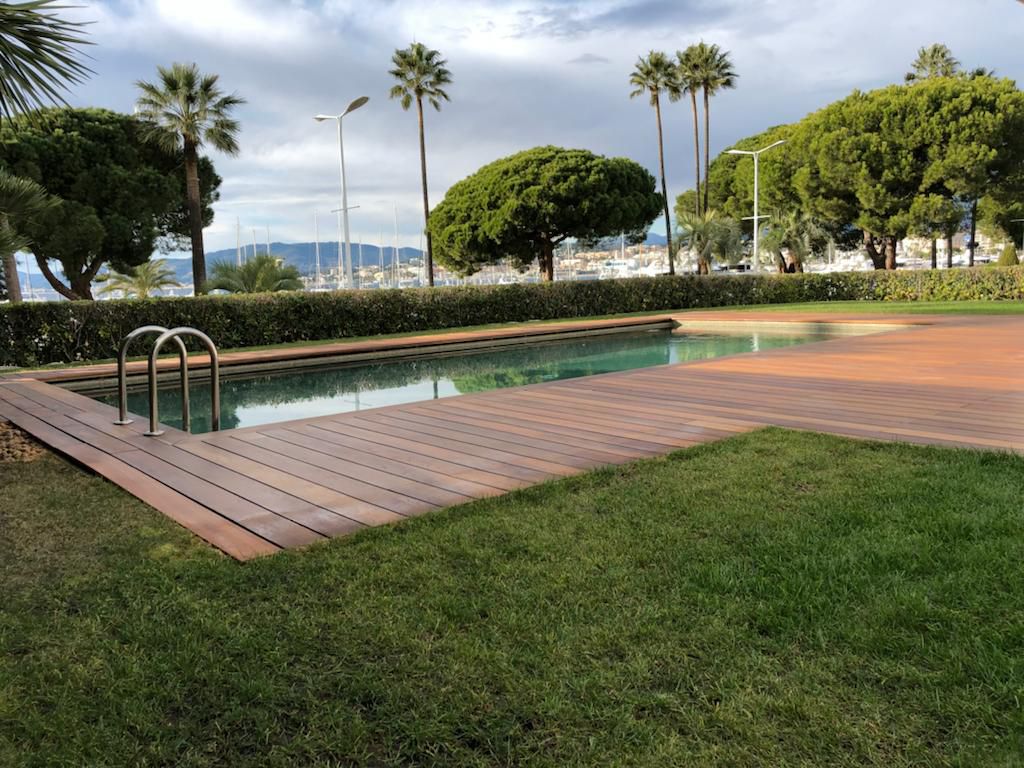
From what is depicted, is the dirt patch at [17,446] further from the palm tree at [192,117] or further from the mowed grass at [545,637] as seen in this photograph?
the palm tree at [192,117]

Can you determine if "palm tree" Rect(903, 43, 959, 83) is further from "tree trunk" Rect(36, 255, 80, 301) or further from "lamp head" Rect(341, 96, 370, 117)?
"tree trunk" Rect(36, 255, 80, 301)

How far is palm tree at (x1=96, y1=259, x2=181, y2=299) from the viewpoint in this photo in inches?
982

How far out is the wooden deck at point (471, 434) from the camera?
354 centimetres

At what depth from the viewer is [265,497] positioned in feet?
11.9

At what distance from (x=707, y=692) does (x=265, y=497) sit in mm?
2399

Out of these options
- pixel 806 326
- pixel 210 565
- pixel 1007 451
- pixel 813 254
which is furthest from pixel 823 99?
pixel 210 565

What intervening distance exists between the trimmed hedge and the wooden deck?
4.12m

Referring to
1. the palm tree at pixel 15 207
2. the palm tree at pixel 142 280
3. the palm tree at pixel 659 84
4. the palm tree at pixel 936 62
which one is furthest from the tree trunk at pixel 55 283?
the palm tree at pixel 936 62

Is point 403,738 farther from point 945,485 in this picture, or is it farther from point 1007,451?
point 1007,451

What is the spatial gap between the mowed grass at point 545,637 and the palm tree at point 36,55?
3.03m

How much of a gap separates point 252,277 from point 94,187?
774 centimetres

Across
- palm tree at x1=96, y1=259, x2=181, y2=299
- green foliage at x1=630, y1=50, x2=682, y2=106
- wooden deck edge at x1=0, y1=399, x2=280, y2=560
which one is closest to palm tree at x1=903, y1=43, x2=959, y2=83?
green foliage at x1=630, y1=50, x2=682, y2=106

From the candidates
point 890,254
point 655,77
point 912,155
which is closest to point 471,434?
point 912,155

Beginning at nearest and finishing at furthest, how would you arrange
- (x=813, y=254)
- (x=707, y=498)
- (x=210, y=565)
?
(x=210, y=565)
(x=707, y=498)
(x=813, y=254)
